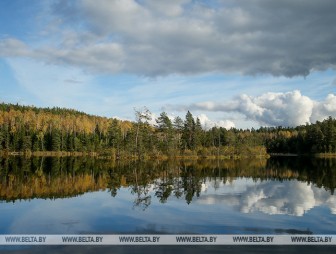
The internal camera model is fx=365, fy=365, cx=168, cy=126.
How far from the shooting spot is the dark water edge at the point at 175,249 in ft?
44.9

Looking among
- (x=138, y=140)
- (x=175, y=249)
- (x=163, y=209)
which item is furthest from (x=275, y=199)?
(x=138, y=140)

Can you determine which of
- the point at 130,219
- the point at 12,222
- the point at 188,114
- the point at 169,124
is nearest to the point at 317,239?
the point at 130,219

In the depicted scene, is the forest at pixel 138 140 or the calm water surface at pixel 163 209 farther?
the forest at pixel 138 140

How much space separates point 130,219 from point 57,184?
1887 centimetres

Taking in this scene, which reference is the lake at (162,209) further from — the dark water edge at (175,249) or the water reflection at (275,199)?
the dark water edge at (175,249)

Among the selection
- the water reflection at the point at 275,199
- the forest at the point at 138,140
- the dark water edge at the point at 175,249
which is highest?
the forest at the point at 138,140

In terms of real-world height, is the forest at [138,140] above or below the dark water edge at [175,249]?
above

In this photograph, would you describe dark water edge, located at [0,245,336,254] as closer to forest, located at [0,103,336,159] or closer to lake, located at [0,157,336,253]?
lake, located at [0,157,336,253]

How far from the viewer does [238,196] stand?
2959 centimetres

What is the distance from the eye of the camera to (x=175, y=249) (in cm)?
1405

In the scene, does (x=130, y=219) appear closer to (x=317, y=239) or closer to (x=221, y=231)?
(x=221, y=231)

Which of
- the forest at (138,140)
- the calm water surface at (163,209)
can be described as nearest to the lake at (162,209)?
the calm water surface at (163,209)

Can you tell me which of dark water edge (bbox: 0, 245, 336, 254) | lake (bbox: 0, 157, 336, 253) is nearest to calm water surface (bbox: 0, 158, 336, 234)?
lake (bbox: 0, 157, 336, 253)

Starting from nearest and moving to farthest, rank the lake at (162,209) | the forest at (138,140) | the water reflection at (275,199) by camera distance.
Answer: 1. the lake at (162,209)
2. the water reflection at (275,199)
3. the forest at (138,140)
